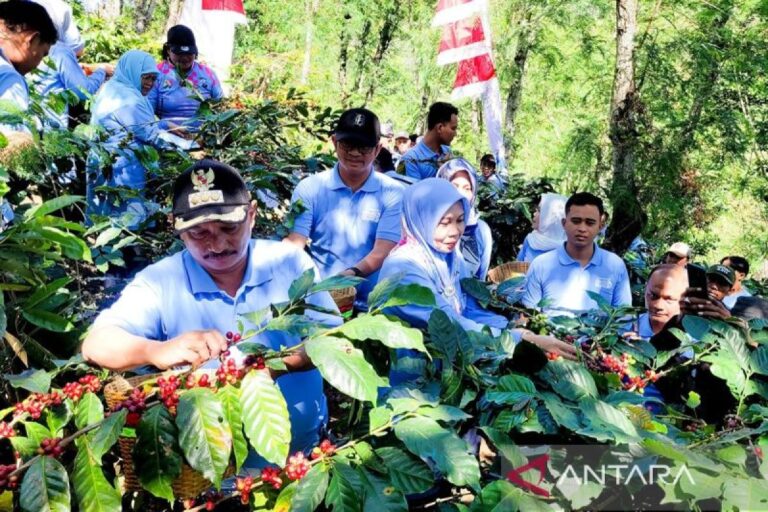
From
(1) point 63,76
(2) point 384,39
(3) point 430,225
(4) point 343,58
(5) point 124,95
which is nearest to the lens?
(3) point 430,225

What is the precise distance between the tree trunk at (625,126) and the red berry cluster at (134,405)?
5.67 m

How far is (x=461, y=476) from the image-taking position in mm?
1322

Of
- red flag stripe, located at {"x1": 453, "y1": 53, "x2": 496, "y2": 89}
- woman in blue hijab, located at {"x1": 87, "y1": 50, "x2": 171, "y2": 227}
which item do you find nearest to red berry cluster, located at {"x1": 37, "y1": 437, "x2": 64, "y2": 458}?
woman in blue hijab, located at {"x1": 87, "y1": 50, "x2": 171, "y2": 227}

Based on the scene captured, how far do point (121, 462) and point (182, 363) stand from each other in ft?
0.94

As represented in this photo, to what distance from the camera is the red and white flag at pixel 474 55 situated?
9.38 m

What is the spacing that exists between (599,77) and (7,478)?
8482mm

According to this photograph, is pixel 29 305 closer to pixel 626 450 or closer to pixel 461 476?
pixel 461 476

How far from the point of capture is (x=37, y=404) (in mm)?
1497

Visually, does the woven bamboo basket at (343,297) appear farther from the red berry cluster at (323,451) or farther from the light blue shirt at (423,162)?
the light blue shirt at (423,162)

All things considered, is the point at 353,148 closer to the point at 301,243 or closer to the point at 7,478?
the point at 301,243

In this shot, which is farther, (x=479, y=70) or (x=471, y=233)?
(x=479, y=70)

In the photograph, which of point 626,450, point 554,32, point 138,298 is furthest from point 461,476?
point 554,32

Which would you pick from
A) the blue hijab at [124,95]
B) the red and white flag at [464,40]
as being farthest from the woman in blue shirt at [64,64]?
the red and white flag at [464,40]

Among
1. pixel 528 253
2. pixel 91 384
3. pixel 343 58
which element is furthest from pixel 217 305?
pixel 343 58
